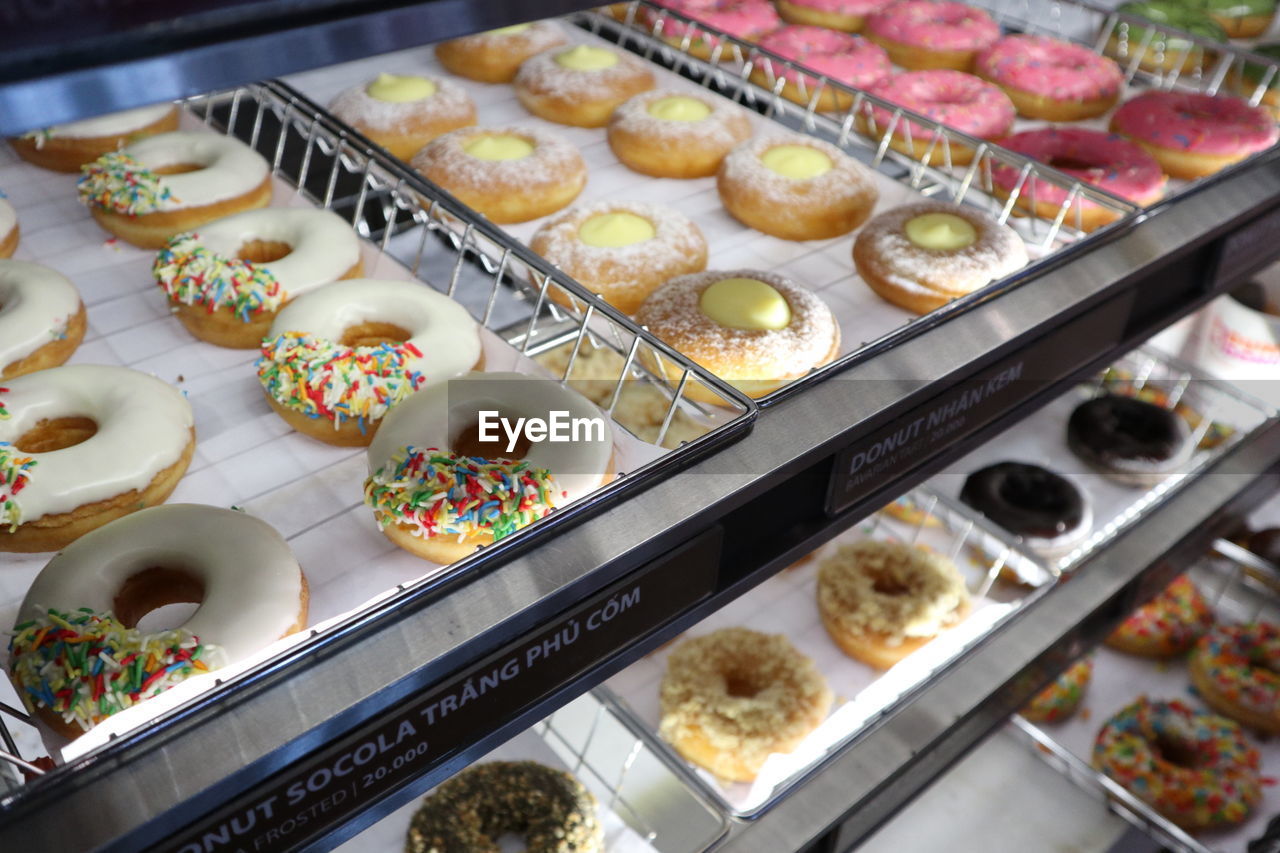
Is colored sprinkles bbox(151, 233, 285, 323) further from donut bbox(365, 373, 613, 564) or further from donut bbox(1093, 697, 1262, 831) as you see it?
donut bbox(1093, 697, 1262, 831)

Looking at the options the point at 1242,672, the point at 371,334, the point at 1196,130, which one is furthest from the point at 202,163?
the point at 1242,672

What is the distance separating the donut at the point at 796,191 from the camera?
73.2 inches

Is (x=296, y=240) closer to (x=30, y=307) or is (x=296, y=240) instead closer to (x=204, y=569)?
(x=30, y=307)

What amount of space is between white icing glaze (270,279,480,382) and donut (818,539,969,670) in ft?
2.87

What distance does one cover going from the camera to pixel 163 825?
0.79m

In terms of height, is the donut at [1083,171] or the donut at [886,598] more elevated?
the donut at [1083,171]

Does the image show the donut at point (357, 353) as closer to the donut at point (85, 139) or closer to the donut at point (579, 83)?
the donut at point (85, 139)

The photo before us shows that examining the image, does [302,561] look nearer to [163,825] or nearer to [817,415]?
[163,825]

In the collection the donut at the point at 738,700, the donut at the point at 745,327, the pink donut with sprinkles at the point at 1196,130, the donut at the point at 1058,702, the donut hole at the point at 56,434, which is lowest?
the donut at the point at 1058,702

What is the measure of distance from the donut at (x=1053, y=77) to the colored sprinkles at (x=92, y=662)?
2.05 m

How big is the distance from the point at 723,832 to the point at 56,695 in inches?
36.7

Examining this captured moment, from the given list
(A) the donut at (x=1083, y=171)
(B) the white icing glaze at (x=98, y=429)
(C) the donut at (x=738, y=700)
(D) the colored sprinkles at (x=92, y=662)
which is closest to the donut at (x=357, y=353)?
(B) the white icing glaze at (x=98, y=429)

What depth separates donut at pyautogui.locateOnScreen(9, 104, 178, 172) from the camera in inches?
73.5

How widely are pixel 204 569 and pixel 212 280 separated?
1.78 feet
